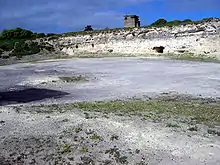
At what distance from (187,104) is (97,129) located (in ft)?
13.7

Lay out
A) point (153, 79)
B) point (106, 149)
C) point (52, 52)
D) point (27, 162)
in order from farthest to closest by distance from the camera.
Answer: point (52, 52)
point (153, 79)
point (106, 149)
point (27, 162)

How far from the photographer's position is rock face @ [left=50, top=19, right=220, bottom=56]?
3056 centimetres

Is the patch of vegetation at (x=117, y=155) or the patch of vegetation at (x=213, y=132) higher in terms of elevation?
the patch of vegetation at (x=213, y=132)

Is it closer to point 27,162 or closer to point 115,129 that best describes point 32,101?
point 115,129

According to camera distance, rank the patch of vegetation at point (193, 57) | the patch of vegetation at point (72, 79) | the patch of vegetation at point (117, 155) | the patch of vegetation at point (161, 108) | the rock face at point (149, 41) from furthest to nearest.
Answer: the rock face at point (149, 41), the patch of vegetation at point (193, 57), the patch of vegetation at point (72, 79), the patch of vegetation at point (161, 108), the patch of vegetation at point (117, 155)

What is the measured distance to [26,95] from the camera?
14695 mm

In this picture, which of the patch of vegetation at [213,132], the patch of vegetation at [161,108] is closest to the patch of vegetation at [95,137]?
the patch of vegetation at [161,108]

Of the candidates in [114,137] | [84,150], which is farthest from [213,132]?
[84,150]

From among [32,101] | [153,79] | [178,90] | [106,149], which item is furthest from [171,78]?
[106,149]

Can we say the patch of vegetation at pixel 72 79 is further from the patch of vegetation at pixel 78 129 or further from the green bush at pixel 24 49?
the green bush at pixel 24 49

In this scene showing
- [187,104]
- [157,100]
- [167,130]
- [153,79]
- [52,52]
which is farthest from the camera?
[52,52]

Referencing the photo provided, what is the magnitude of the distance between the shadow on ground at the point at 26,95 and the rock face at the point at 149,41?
18.1 metres

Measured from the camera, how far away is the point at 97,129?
8828 mm

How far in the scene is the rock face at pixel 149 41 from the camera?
3056 centimetres
